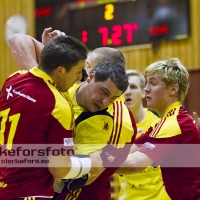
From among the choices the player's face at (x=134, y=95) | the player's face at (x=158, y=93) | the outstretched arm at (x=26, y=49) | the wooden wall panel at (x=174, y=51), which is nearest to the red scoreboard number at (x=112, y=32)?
the wooden wall panel at (x=174, y=51)

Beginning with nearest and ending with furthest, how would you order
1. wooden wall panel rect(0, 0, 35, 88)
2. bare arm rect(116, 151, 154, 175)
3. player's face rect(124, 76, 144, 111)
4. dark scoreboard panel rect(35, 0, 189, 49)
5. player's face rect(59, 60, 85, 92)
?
player's face rect(59, 60, 85, 92)
bare arm rect(116, 151, 154, 175)
player's face rect(124, 76, 144, 111)
dark scoreboard panel rect(35, 0, 189, 49)
wooden wall panel rect(0, 0, 35, 88)

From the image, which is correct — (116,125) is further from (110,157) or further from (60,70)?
(60,70)

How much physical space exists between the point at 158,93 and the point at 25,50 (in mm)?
908

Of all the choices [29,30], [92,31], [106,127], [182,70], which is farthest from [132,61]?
[106,127]

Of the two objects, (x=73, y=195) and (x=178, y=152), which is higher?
(x=178, y=152)

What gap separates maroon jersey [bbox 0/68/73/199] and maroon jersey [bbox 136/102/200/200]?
0.81 meters

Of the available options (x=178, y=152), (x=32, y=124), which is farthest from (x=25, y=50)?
(x=178, y=152)

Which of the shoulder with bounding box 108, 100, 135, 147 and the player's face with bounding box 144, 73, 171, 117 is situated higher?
the player's face with bounding box 144, 73, 171, 117

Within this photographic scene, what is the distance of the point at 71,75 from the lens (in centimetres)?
232

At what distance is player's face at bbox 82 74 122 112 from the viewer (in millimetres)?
2414

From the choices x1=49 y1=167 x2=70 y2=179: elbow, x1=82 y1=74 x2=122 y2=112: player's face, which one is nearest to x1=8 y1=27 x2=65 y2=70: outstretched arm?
x1=82 y1=74 x2=122 y2=112: player's face

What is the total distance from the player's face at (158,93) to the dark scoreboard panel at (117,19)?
3.54 metres

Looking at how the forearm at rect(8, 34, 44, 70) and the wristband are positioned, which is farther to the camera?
the forearm at rect(8, 34, 44, 70)

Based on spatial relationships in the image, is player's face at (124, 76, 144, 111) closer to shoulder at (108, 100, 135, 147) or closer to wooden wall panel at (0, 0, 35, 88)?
shoulder at (108, 100, 135, 147)
